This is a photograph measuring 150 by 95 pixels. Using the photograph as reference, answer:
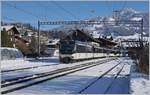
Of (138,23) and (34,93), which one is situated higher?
(138,23)

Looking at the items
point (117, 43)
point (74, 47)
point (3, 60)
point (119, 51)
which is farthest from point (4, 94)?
point (117, 43)

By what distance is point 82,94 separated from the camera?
16.8 m

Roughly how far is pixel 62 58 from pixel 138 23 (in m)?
22.2

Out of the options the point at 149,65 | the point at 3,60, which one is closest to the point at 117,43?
the point at 3,60

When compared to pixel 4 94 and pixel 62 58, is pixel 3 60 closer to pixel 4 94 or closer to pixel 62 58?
pixel 62 58

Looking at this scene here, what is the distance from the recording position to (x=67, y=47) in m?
55.9

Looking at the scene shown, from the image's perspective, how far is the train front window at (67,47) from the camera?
5544cm

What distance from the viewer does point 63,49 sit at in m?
56.9

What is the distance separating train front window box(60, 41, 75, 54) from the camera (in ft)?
182

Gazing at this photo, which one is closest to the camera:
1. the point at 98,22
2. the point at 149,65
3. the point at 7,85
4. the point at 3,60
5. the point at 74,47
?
the point at 7,85

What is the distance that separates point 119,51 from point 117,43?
25.1m

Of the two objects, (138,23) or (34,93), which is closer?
(34,93)

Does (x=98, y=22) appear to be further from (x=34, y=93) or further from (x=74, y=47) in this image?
(x=34, y=93)

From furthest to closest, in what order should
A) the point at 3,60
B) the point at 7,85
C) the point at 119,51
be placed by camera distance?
the point at 119,51 → the point at 3,60 → the point at 7,85
